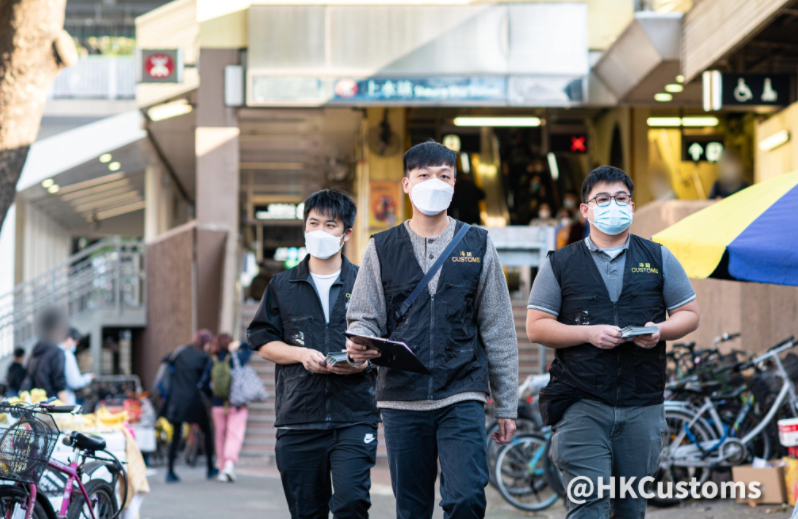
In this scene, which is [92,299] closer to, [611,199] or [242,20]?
[242,20]

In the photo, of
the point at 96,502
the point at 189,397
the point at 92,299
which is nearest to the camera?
the point at 96,502

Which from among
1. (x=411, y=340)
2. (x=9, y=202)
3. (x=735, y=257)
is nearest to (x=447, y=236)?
(x=411, y=340)

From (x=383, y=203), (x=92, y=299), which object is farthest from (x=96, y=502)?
(x=92, y=299)

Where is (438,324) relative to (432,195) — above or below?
below

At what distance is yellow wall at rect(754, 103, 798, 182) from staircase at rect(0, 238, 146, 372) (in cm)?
1282

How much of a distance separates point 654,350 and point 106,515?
13.2 ft

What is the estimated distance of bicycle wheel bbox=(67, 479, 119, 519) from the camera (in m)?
6.26

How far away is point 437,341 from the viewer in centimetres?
423

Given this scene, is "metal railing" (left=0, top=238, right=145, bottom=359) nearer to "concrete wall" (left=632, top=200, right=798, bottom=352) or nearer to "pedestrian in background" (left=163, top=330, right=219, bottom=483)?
"pedestrian in background" (left=163, top=330, right=219, bottom=483)

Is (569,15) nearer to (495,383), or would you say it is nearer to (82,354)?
(82,354)

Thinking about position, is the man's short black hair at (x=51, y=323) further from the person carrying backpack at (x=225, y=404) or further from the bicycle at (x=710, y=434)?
the bicycle at (x=710, y=434)

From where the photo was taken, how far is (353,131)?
21.7 m

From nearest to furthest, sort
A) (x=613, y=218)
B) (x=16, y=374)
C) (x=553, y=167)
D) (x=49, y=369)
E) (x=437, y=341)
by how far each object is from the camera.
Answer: (x=437, y=341)
(x=613, y=218)
(x=49, y=369)
(x=16, y=374)
(x=553, y=167)

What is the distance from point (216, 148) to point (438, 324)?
45.9 feet
